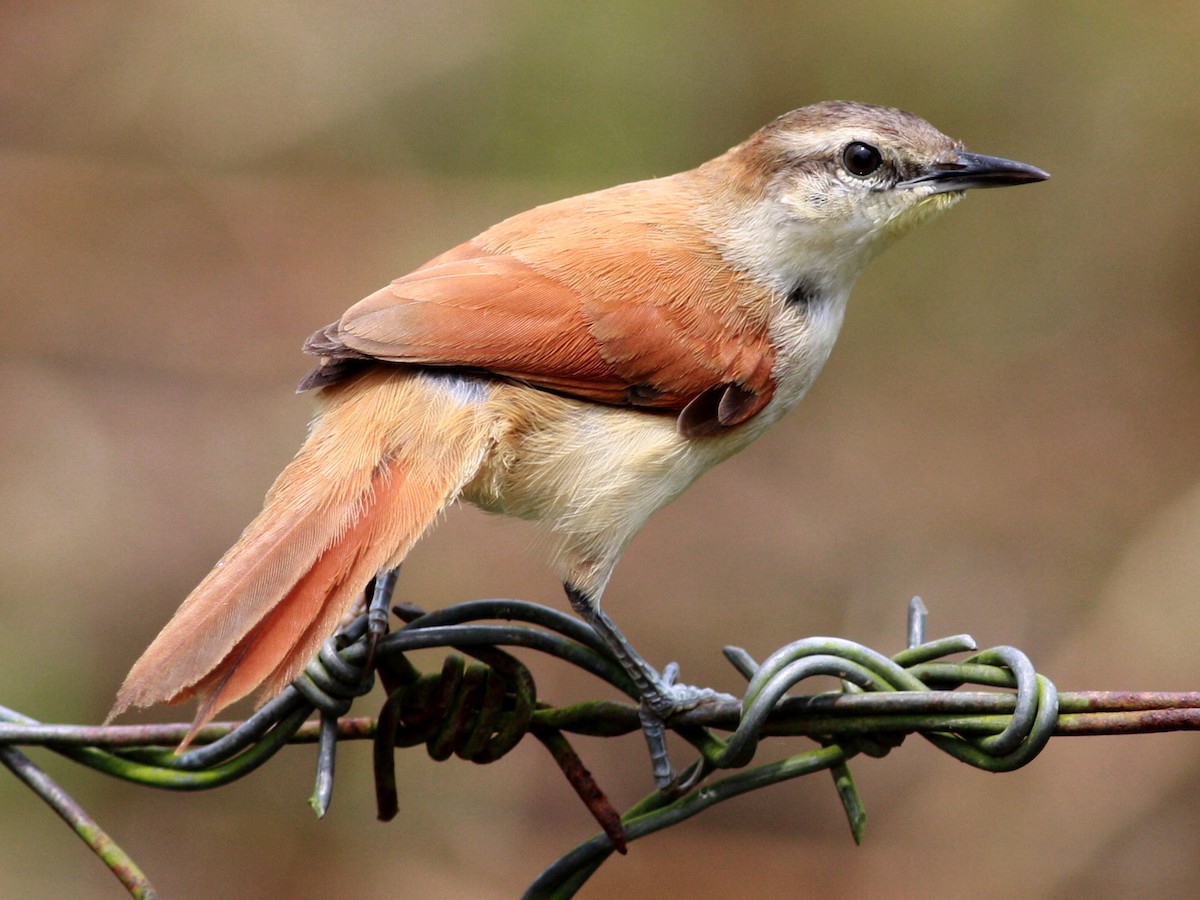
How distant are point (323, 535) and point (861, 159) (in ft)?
6.14

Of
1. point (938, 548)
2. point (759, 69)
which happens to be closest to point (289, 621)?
point (938, 548)

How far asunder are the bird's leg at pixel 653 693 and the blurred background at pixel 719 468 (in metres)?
1.93

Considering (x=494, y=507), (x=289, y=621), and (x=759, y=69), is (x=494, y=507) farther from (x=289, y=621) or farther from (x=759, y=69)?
(x=759, y=69)

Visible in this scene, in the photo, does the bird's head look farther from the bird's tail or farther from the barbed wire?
the barbed wire

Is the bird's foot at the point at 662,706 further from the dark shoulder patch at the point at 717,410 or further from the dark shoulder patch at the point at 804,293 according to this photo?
the dark shoulder patch at the point at 804,293

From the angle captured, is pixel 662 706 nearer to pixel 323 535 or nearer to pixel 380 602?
pixel 380 602

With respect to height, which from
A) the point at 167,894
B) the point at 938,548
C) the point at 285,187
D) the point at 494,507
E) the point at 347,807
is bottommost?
the point at 167,894

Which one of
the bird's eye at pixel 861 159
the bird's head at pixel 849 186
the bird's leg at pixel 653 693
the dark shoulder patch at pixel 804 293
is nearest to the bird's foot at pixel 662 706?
the bird's leg at pixel 653 693

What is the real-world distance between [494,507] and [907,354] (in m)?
3.38

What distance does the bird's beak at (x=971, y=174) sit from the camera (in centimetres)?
349

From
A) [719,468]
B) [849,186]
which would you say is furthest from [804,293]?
[719,468]

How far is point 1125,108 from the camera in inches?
237

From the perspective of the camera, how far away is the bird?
99.4 inches

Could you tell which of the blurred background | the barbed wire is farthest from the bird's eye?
the blurred background
